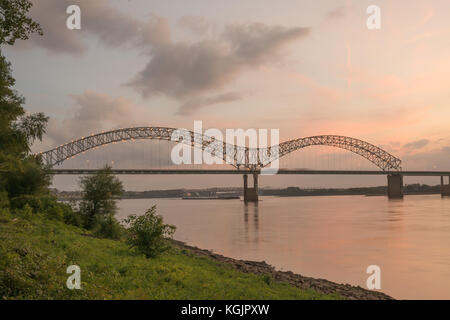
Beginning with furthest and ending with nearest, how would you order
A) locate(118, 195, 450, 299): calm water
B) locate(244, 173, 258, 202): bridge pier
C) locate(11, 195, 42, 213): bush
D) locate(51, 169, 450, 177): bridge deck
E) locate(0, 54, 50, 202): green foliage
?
locate(244, 173, 258, 202): bridge pier, locate(51, 169, 450, 177): bridge deck, locate(11, 195, 42, 213): bush, locate(118, 195, 450, 299): calm water, locate(0, 54, 50, 202): green foliage

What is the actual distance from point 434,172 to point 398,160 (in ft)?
44.9

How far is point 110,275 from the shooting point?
11.2 meters

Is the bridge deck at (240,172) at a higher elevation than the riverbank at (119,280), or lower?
higher

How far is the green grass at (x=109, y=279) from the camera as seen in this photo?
29.8 feet

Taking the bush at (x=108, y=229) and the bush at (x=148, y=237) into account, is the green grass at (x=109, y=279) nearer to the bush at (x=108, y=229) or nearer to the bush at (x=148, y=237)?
the bush at (x=148, y=237)

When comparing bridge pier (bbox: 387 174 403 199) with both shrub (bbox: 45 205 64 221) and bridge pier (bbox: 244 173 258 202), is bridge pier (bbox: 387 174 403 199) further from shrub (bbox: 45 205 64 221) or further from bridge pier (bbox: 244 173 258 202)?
shrub (bbox: 45 205 64 221)

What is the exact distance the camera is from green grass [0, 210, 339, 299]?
9.09 meters

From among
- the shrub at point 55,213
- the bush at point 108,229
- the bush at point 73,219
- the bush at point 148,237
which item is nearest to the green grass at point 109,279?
the bush at point 148,237

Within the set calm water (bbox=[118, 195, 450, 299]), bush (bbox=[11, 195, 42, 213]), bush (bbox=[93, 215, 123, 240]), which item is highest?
bush (bbox=[11, 195, 42, 213])

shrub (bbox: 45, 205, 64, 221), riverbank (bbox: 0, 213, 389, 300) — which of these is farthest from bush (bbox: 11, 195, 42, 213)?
riverbank (bbox: 0, 213, 389, 300)

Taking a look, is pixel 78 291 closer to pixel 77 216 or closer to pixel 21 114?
pixel 21 114

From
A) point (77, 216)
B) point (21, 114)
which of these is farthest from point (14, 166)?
point (77, 216)

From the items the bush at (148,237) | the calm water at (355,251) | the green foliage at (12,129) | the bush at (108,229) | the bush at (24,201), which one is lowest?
the calm water at (355,251)

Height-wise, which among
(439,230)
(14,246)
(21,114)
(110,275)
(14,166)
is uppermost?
(21,114)
